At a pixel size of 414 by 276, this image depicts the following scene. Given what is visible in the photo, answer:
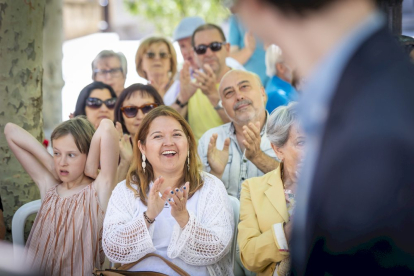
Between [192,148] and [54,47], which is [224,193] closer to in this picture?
[192,148]

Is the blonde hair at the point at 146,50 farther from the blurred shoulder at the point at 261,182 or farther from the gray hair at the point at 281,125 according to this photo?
the blurred shoulder at the point at 261,182

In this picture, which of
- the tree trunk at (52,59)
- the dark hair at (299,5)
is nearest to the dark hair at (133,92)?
the tree trunk at (52,59)

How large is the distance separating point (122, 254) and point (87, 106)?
201 centimetres

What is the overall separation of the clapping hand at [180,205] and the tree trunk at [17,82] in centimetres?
154

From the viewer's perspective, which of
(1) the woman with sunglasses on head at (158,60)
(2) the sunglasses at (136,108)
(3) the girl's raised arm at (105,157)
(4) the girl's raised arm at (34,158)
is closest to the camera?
(3) the girl's raised arm at (105,157)

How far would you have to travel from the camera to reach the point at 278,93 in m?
5.07

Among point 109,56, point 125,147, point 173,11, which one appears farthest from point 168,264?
point 173,11

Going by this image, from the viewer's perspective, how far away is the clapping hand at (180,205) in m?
2.79

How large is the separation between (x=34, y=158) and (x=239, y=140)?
57.7 inches

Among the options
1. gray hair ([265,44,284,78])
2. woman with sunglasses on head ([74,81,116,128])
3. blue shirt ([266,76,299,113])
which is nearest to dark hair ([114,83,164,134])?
woman with sunglasses on head ([74,81,116,128])

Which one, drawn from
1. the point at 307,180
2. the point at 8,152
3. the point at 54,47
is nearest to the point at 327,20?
the point at 307,180

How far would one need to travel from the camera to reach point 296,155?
3080 mm

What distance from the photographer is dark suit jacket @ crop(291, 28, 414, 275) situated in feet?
3.08

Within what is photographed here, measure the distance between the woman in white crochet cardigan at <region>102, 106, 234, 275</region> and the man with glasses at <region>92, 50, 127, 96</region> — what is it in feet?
7.78
